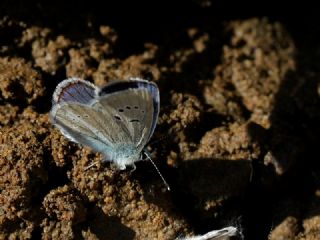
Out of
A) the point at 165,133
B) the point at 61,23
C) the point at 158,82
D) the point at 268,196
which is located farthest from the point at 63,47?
the point at 268,196

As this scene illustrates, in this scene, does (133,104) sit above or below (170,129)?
above

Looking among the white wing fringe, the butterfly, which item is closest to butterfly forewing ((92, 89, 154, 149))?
the butterfly

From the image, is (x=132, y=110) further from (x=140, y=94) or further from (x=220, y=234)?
(x=220, y=234)

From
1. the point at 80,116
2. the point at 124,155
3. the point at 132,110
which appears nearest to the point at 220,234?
the point at 124,155

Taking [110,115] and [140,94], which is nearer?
[140,94]

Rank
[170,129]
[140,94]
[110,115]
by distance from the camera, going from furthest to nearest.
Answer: [170,129]
[110,115]
[140,94]

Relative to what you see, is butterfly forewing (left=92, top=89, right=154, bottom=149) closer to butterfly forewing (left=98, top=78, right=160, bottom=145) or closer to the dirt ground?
butterfly forewing (left=98, top=78, right=160, bottom=145)

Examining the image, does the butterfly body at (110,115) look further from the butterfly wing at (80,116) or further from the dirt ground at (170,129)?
the dirt ground at (170,129)

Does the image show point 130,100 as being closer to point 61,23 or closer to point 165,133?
point 165,133
